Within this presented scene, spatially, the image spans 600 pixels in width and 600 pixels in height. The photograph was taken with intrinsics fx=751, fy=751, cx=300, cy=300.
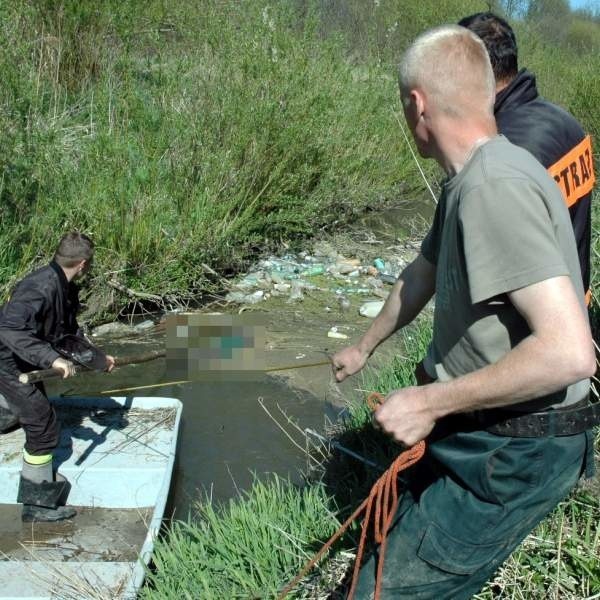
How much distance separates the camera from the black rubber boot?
13.3ft

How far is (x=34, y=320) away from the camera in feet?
13.1

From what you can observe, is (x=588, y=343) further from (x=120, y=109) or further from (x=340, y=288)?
(x=120, y=109)

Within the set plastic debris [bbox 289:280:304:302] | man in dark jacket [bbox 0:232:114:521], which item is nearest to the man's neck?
man in dark jacket [bbox 0:232:114:521]

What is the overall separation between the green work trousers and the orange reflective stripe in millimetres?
1157

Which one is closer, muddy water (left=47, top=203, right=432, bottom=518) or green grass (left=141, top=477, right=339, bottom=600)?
green grass (left=141, top=477, right=339, bottom=600)

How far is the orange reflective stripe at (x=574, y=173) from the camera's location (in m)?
2.70

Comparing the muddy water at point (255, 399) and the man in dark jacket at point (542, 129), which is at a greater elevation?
the man in dark jacket at point (542, 129)

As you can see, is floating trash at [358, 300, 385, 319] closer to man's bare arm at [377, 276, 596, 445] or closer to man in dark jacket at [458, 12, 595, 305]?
man in dark jacket at [458, 12, 595, 305]

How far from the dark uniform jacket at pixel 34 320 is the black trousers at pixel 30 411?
0.23ft

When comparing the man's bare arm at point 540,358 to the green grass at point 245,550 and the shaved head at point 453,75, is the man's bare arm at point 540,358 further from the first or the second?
the green grass at point 245,550

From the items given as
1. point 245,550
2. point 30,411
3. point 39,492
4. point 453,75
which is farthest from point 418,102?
point 39,492

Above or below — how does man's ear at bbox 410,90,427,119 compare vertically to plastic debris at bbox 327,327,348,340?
above

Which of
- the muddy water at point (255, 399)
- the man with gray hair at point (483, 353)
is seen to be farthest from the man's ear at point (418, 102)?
the muddy water at point (255, 399)

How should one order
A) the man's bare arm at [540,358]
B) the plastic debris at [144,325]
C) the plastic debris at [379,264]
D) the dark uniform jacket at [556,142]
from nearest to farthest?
the man's bare arm at [540,358], the dark uniform jacket at [556,142], the plastic debris at [144,325], the plastic debris at [379,264]
